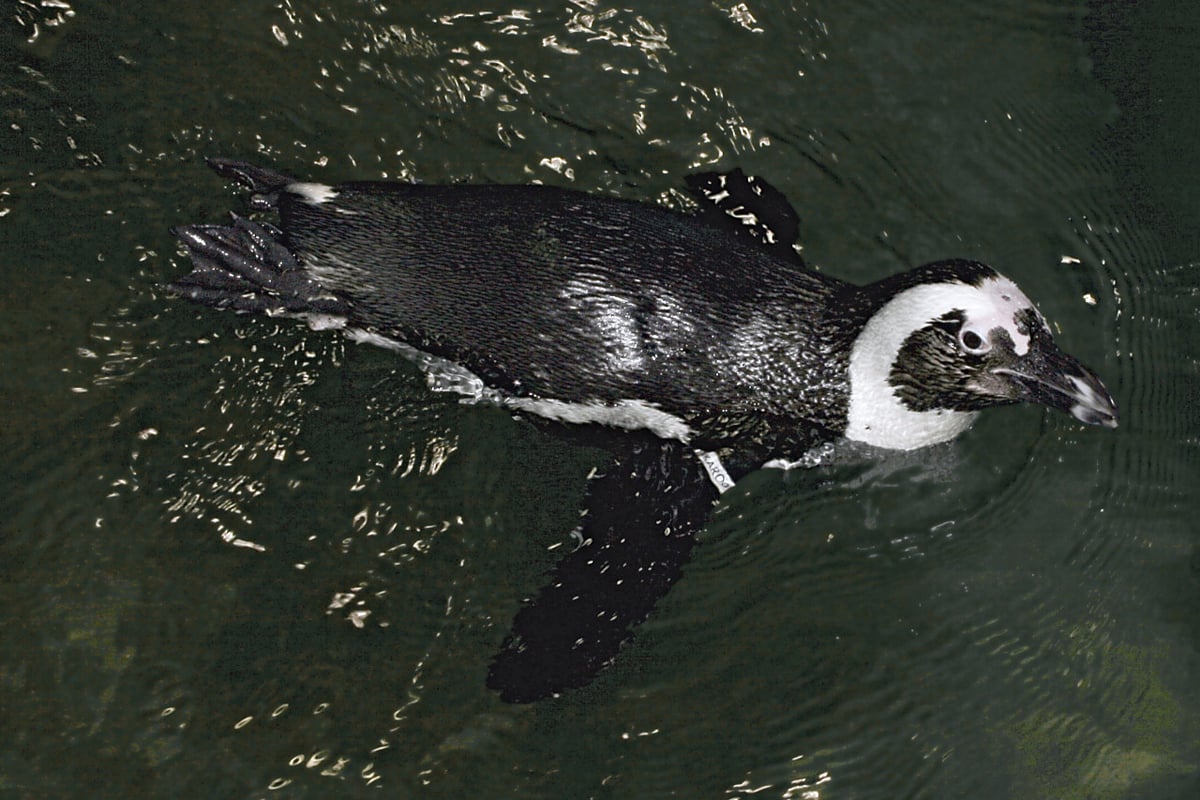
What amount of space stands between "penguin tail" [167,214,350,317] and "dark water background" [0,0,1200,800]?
0.71 ft

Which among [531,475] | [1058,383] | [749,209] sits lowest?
[531,475]

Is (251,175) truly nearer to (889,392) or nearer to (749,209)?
(749,209)

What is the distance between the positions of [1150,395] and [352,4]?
8.63 ft

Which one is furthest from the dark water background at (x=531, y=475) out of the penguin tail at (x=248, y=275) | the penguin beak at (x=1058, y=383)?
the penguin beak at (x=1058, y=383)

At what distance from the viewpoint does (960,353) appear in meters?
2.63

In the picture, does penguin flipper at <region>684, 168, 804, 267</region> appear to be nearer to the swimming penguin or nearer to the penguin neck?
the swimming penguin

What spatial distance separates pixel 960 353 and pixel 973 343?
4 centimetres

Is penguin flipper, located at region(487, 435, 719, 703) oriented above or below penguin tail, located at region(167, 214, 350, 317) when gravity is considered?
below

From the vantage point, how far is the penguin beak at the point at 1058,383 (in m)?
2.57

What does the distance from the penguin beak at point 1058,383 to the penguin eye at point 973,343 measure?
66mm

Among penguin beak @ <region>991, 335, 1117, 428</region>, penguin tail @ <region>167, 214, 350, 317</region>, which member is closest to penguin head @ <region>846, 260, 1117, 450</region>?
penguin beak @ <region>991, 335, 1117, 428</region>

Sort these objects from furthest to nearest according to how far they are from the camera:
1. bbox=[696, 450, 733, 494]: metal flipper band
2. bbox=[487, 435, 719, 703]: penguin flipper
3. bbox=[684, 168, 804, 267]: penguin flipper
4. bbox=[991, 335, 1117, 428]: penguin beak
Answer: bbox=[684, 168, 804, 267]: penguin flipper < bbox=[696, 450, 733, 494]: metal flipper band < bbox=[487, 435, 719, 703]: penguin flipper < bbox=[991, 335, 1117, 428]: penguin beak

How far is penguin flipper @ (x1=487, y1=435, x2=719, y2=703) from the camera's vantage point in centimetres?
275

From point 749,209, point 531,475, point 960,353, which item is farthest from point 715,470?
point 749,209
